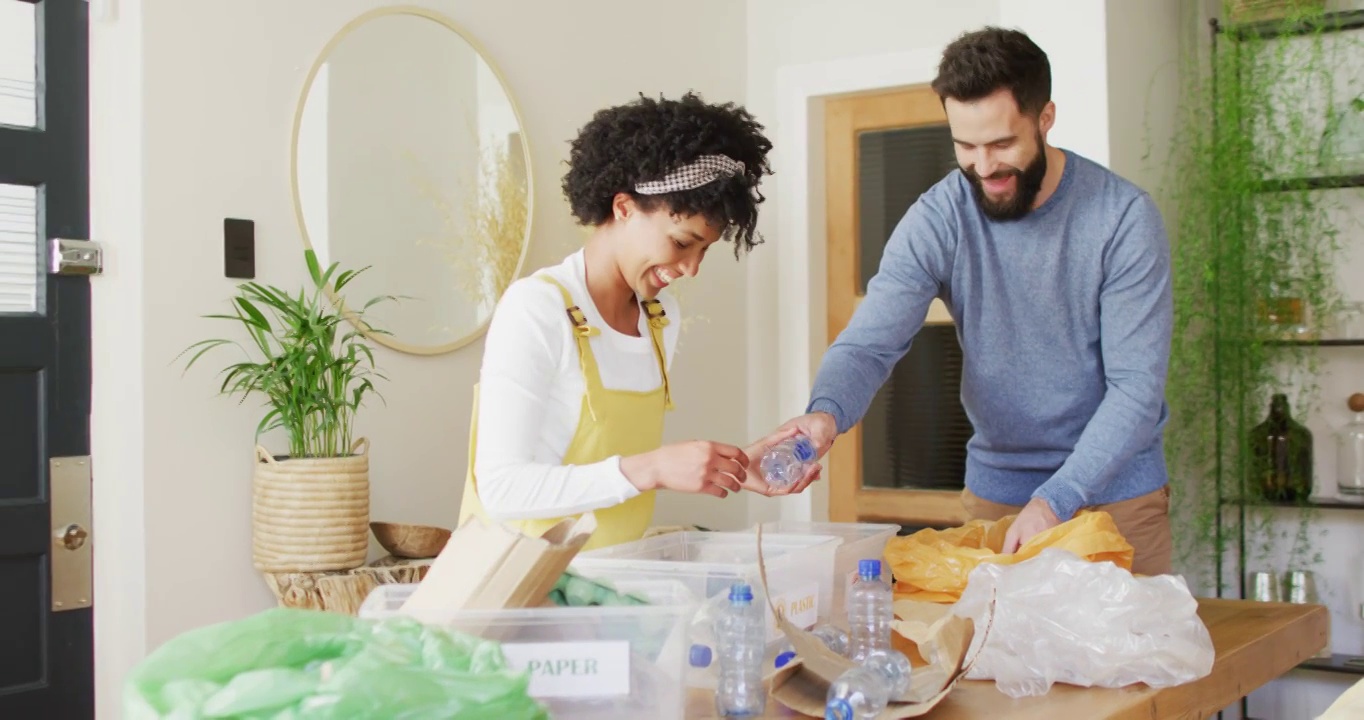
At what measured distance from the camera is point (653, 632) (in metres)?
1.29

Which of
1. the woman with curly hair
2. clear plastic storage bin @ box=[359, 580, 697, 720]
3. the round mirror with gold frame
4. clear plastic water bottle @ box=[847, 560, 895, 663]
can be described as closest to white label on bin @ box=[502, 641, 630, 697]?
clear plastic storage bin @ box=[359, 580, 697, 720]

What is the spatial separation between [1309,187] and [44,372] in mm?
3321

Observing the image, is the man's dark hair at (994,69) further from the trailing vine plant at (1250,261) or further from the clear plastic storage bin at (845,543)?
the trailing vine plant at (1250,261)

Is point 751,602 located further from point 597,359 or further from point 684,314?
point 684,314

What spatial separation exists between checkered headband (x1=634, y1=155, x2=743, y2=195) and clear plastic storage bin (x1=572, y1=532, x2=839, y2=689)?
55 cm

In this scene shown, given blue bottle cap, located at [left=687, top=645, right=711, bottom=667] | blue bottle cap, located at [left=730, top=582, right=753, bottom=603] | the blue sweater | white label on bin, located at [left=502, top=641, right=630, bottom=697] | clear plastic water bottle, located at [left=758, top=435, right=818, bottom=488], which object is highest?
the blue sweater

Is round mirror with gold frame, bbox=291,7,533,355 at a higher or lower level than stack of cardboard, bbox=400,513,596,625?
higher

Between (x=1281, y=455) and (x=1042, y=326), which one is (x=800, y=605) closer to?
(x=1042, y=326)

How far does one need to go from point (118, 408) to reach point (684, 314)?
2.01 meters

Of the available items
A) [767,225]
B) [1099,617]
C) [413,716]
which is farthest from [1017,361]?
[767,225]

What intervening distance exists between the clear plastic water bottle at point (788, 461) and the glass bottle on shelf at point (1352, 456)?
2403mm

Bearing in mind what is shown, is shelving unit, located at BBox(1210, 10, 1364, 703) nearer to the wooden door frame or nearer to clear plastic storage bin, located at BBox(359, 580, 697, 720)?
the wooden door frame

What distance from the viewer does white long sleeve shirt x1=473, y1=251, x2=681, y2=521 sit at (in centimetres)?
189

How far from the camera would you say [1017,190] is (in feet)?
7.29
